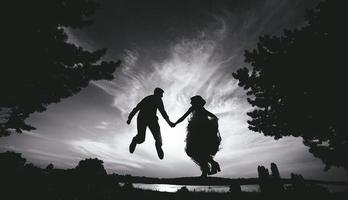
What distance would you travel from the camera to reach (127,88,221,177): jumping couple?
17.7 ft

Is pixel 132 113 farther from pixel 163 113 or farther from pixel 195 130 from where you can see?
pixel 195 130

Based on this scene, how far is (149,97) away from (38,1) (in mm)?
7121

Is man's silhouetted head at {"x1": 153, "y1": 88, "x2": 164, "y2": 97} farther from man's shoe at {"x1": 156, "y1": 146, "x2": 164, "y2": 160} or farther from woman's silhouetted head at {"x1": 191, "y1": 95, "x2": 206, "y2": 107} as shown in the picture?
man's shoe at {"x1": 156, "y1": 146, "x2": 164, "y2": 160}

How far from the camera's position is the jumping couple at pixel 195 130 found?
5.41m

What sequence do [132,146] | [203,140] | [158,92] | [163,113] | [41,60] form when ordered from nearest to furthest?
1. [203,140]
2. [132,146]
3. [158,92]
4. [163,113]
5. [41,60]

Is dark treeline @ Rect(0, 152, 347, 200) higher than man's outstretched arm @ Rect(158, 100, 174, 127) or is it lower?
lower

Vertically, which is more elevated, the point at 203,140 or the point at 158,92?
the point at 158,92

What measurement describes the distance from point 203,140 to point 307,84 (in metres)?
6.95

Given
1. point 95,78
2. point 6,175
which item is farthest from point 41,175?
point 95,78

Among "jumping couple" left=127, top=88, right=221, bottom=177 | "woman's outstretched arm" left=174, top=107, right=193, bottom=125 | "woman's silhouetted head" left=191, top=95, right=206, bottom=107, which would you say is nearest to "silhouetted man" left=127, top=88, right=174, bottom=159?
"jumping couple" left=127, top=88, right=221, bottom=177

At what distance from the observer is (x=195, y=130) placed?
550cm

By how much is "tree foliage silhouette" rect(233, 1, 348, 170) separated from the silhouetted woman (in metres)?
6.17

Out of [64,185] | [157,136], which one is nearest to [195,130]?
[157,136]

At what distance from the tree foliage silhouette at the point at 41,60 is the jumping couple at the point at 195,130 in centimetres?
587
